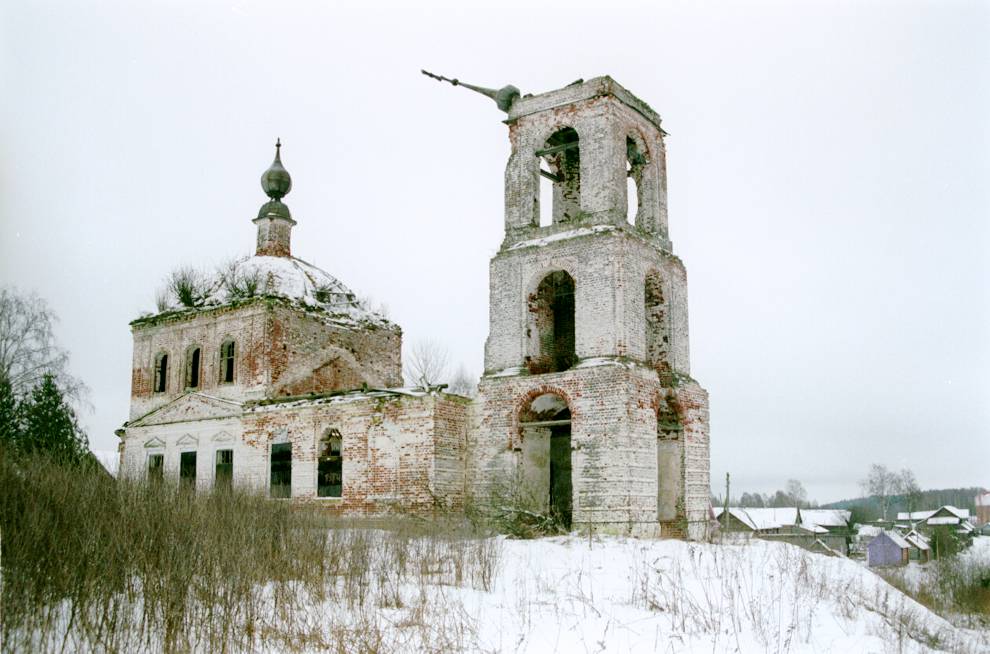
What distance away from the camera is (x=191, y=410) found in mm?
21906

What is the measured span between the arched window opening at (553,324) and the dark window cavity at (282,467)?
576cm

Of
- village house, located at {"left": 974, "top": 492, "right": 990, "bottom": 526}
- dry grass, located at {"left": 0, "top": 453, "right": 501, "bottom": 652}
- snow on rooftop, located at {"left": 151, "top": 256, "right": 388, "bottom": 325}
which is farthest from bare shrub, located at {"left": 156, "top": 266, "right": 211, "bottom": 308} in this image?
village house, located at {"left": 974, "top": 492, "right": 990, "bottom": 526}

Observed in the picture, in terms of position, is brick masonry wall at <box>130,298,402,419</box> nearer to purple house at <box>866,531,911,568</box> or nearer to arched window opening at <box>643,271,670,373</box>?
arched window opening at <box>643,271,670,373</box>

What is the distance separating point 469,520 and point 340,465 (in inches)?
160

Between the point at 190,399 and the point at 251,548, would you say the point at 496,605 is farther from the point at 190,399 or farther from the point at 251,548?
the point at 190,399

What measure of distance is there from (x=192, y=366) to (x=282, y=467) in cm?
563

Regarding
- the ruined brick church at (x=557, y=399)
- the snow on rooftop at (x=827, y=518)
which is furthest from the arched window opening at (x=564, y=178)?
the snow on rooftop at (x=827, y=518)

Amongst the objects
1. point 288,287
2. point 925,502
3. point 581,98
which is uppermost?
point 581,98

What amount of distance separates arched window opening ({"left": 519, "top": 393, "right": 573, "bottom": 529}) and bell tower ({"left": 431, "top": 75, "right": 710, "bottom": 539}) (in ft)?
0.10

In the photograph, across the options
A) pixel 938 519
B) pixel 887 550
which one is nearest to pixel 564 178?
pixel 887 550

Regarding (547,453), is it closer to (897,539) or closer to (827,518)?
(897,539)

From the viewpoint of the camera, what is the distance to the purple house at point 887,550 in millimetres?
44781

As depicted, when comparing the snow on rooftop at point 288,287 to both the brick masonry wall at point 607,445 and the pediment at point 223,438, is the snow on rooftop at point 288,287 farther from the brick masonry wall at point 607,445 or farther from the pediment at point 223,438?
the brick masonry wall at point 607,445

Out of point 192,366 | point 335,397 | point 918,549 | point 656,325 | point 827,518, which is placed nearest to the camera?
point 656,325
